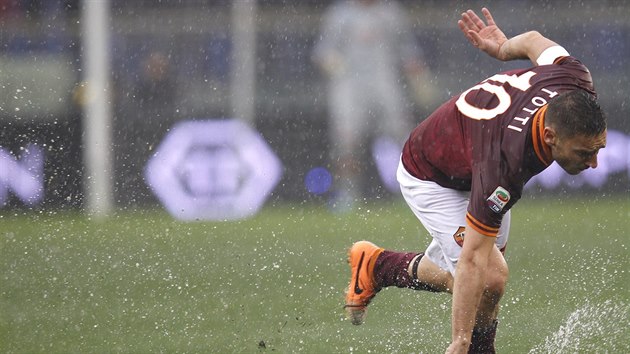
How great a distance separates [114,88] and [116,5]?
85cm

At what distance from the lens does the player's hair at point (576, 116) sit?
184 inches

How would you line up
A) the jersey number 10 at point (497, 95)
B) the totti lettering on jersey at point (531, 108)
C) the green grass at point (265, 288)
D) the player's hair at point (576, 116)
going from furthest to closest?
the green grass at point (265, 288) < the jersey number 10 at point (497, 95) < the totti lettering on jersey at point (531, 108) < the player's hair at point (576, 116)

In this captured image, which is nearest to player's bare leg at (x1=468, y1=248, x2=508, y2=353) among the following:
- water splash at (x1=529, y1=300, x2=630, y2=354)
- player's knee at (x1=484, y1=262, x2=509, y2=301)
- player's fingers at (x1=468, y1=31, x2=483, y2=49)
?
player's knee at (x1=484, y1=262, x2=509, y2=301)

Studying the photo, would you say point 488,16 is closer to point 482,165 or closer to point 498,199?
point 482,165

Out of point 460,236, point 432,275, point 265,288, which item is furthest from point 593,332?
point 265,288

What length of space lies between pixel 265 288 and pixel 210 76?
5473 mm

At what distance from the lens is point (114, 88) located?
40.5ft

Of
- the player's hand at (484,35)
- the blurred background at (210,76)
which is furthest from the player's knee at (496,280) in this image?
the blurred background at (210,76)

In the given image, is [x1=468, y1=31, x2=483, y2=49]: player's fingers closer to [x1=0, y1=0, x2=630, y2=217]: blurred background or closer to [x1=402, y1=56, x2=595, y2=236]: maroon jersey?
[x1=402, y1=56, x2=595, y2=236]: maroon jersey

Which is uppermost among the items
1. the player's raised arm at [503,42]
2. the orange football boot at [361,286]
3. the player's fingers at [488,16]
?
the player's fingers at [488,16]

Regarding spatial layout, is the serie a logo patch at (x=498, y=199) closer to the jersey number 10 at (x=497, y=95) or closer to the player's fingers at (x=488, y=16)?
the jersey number 10 at (x=497, y=95)

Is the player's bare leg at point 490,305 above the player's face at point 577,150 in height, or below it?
below

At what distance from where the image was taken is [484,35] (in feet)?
19.5

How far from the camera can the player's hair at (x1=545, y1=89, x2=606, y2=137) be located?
15.3 ft
